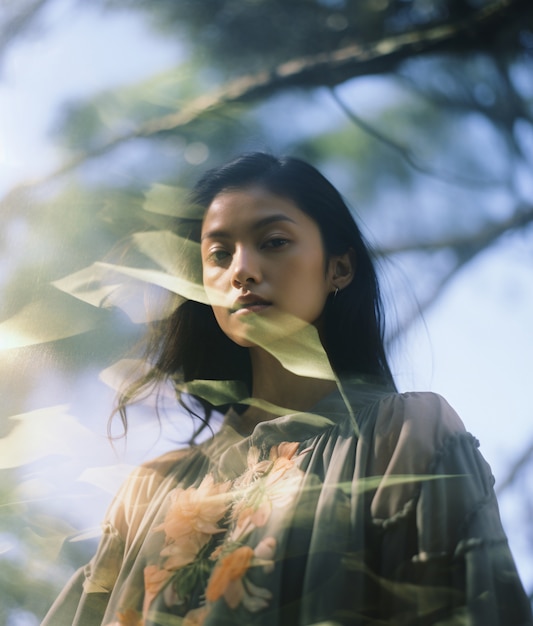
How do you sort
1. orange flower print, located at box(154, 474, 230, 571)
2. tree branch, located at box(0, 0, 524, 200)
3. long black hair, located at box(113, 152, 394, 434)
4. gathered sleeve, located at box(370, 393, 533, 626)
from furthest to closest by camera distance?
1. tree branch, located at box(0, 0, 524, 200)
2. long black hair, located at box(113, 152, 394, 434)
3. orange flower print, located at box(154, 474, 230, 571)
4. gathered sleeve, located at box(370, 393, 533, 626)

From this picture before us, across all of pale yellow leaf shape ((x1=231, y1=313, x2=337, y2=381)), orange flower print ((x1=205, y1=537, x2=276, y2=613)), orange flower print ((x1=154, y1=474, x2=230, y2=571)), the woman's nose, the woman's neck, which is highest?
the woman's nose

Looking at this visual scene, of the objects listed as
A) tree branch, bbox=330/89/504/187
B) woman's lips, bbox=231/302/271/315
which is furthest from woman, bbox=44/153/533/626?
tree branch, bbox=330/89/504/187

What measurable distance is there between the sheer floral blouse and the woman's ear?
12 centimetres

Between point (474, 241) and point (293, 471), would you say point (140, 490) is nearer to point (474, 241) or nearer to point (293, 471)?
point (293, 471)

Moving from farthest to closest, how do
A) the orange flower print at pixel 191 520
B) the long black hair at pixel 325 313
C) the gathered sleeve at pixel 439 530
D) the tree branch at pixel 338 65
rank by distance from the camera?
1. the tree branch at pixel 338 65
2. the long black hair at pixel 325 313
3. the orange flower print at pixel 191 520
4. the gathered sleeve at pixel 439 530

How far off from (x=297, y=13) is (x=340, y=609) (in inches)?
28.5

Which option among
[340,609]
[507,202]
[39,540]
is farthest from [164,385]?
[507,202]

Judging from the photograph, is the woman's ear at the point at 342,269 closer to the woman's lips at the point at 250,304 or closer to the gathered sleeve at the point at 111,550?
the woman's lips at the point at 250,304

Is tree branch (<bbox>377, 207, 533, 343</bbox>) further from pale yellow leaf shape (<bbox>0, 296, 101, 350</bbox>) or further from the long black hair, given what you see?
pale yellow leaf shape (<bbox>0, 296, 101, 350</bbox>)

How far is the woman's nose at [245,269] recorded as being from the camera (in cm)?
78

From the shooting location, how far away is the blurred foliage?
0.88 meters

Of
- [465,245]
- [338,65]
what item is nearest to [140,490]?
[465,245]

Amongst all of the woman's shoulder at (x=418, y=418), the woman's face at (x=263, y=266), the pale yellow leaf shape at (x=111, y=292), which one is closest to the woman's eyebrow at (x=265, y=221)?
the woman's face at (x=263, y=266)

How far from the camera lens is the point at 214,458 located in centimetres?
79
